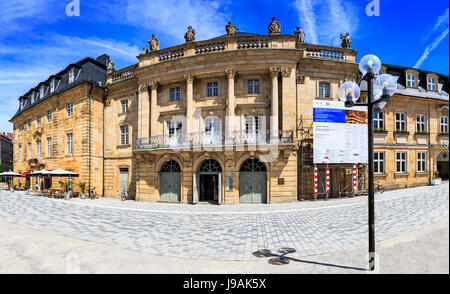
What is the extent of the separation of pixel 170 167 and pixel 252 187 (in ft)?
24.2

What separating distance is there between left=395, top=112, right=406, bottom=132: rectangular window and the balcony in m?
11.9

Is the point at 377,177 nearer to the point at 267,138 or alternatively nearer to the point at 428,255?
the point at 267,138

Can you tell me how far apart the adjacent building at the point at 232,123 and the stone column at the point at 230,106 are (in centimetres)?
8

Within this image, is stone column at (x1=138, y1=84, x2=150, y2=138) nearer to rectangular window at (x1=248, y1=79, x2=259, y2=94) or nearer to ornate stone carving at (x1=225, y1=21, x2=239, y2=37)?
ornate stone carving at (x1=225, y1=21, x2=239, y2=37)

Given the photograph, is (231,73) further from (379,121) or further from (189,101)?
(379,121)

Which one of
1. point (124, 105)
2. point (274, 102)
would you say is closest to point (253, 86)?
point (274, 102)

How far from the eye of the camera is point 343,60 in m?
19.2

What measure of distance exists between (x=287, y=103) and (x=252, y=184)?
6804mm

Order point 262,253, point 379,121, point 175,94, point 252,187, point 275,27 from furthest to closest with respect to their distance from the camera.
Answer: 1. point 379,121
2. point 175,94
3. point 275,27
4. point 252,187
5. point 262,253

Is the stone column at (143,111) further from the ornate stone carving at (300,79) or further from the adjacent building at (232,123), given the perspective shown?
the ornate stone carving at (300,79)

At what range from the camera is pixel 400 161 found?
21.5 metres

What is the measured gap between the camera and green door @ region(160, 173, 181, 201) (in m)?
19.5

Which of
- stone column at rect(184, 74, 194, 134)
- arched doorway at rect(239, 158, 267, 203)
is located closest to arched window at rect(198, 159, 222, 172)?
arched doorway at rect(239, 158, 267, 203)

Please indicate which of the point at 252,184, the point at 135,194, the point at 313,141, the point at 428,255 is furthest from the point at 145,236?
the point at 135,194
